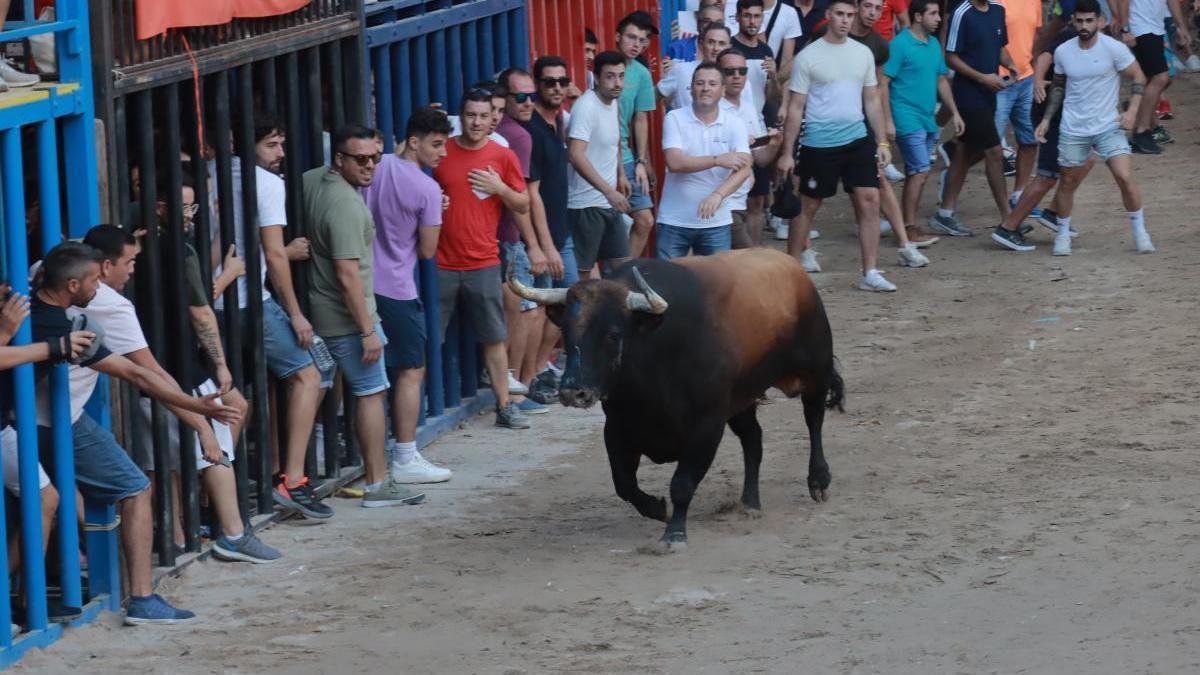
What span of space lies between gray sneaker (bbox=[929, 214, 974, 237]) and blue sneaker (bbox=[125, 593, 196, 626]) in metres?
10.1

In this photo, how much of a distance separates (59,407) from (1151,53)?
13.8 meters

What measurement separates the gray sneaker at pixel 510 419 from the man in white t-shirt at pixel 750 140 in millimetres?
2375

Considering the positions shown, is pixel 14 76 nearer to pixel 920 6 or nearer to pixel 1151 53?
pixel 920 6

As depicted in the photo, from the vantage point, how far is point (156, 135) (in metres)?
8.72

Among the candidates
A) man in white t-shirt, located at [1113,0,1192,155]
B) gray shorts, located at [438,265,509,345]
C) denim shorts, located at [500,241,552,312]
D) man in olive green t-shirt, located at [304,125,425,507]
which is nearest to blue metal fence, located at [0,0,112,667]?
man in olive green t-shirt, located at [304,125,425,507]

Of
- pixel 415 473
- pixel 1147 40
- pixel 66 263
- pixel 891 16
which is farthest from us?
pixel 1147 40

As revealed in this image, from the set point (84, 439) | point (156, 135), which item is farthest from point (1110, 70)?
point (84, 439)

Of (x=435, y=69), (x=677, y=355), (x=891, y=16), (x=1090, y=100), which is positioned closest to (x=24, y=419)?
(x=677, y=355)

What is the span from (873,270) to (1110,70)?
7.86ft

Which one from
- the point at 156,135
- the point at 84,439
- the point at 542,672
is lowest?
the point at 542,672

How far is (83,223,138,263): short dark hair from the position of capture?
7.49 meters

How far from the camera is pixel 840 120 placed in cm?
1423

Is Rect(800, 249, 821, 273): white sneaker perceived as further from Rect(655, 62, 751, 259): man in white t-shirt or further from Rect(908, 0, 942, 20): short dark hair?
Rect(655, 62, 751, 259): man in white t-shirt

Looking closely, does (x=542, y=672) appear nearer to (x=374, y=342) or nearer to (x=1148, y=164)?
(x=374, y=342)
